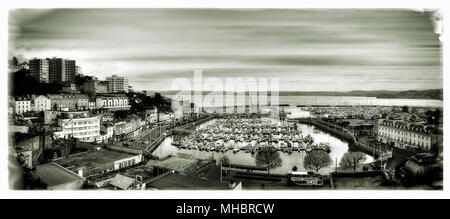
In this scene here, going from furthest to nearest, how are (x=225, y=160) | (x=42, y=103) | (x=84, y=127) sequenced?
(x=225, y=160) → (x=84, y=127) → (x=42, y=103)

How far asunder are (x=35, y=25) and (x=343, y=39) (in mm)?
3694

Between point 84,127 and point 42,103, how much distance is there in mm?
549

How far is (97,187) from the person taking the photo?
117 inches

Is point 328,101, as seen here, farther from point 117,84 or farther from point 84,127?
point 84,127

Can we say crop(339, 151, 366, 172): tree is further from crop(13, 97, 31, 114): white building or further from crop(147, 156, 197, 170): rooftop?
crop(13, 97, 31, 114): white building

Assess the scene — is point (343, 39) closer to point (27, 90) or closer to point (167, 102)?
point (167, 102)

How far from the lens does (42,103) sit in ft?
10.4

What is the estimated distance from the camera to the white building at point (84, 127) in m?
3.35

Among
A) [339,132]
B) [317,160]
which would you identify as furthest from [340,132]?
[317,160]

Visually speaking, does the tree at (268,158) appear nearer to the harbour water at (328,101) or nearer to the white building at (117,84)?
the harbour water at (328,101)

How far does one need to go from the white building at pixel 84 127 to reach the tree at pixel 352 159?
3.22 m

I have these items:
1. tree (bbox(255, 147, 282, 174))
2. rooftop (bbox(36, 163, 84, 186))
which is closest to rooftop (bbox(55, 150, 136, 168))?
rooftop (bbox(36, 163, 84, 186))

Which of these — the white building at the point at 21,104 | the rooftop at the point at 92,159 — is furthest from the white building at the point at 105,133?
the white building at the point at 21,104
